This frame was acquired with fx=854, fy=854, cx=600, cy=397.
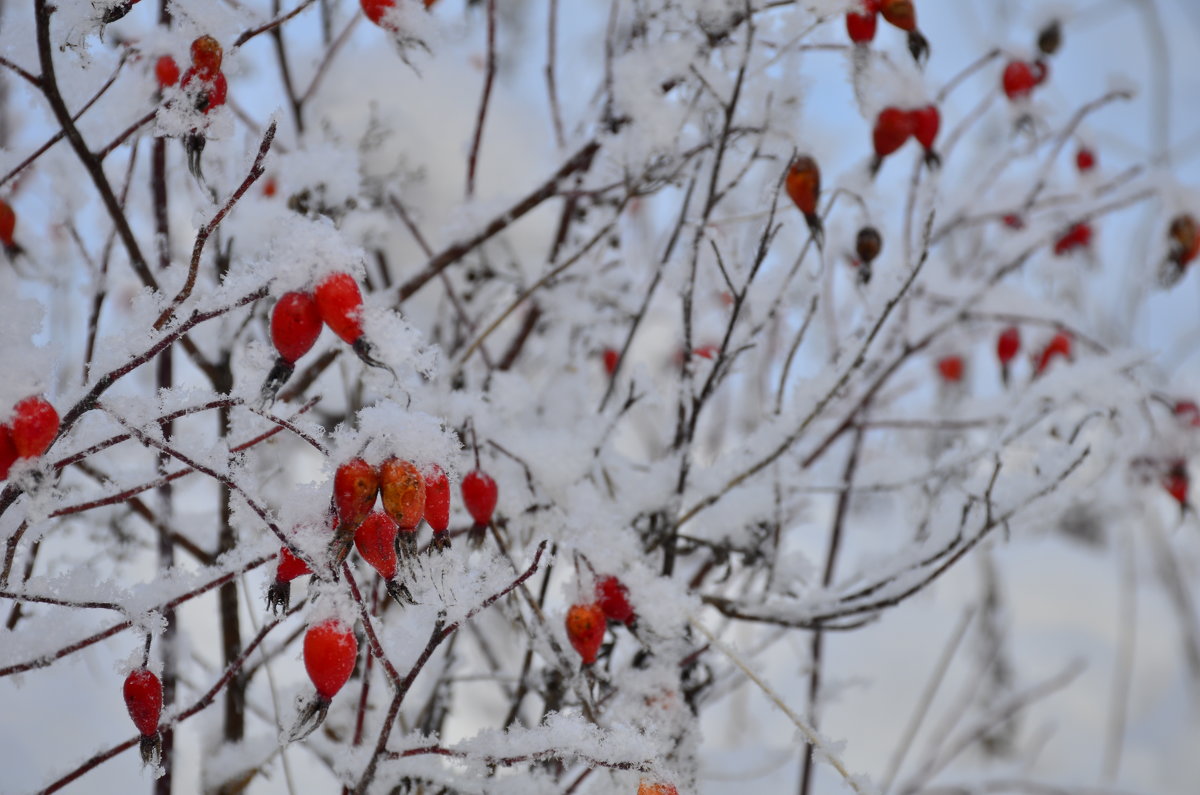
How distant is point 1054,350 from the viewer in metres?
1.66

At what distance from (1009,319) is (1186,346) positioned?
1.45 metres

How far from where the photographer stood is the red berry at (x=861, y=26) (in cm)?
97

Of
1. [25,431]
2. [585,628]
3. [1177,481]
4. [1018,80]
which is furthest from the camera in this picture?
[1018,80]

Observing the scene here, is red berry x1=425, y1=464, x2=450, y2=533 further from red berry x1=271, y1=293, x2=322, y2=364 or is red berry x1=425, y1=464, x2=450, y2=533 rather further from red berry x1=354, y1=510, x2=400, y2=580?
red berry x1=271, y1=293, x2=322, y2=364

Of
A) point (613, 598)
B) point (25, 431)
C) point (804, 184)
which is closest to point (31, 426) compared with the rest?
point (25, 431)

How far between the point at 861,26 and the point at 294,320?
734mm

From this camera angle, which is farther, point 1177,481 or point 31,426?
point 1177,481

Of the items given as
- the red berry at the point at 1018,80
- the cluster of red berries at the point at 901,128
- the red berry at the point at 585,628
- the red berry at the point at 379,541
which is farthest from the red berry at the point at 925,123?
the red berry at the point at 379,541

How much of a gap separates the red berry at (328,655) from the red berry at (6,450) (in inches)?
8.7

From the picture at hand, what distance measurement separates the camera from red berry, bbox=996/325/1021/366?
1.59 m

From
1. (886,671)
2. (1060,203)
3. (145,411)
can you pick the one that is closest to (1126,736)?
(886,671)

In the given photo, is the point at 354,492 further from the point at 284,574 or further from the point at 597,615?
the point at 597,615

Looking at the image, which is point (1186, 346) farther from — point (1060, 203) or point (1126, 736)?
point (1126, 736)

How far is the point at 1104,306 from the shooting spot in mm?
3232
